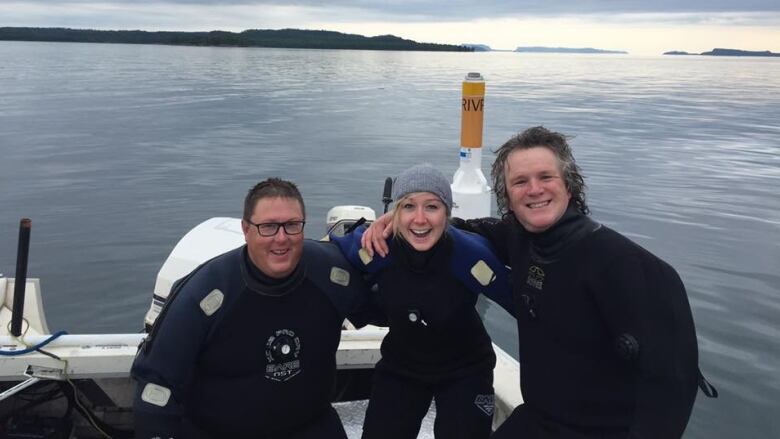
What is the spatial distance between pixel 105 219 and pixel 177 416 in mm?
7999

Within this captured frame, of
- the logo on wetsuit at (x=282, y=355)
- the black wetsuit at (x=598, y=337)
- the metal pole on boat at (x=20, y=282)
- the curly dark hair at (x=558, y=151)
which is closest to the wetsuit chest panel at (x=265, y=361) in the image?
the logo on wetsuit at (x=282, y=355)

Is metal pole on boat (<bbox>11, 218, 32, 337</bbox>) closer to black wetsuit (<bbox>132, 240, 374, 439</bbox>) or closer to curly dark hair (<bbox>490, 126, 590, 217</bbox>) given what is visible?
black wetsuit (<bbox>132, 240, 374, 439</bbox>)

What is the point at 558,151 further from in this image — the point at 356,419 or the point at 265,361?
the point at 356,419

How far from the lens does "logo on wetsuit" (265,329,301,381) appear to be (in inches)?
101

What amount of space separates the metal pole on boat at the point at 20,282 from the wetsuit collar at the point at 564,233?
2.55m

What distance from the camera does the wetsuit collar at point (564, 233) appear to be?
2.24 meters

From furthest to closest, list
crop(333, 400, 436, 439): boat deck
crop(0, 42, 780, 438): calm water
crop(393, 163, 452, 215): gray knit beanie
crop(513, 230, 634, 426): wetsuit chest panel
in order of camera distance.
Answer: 1. crop(0, 42, 780, 438): calm water
2. crop(333, 400, 436, 439): boat deck
3. crop(393, 163, 452, 215): gray knit beanie
4. crop(513, 230, 634, 426): wetsuit chest panel

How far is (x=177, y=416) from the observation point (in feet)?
7.89

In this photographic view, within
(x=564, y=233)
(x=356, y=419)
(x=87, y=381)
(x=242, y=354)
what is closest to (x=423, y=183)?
(x=564, y=233)

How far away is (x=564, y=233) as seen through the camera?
7.42 ft

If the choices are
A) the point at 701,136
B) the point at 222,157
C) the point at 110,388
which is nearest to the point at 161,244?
the point at 110,388

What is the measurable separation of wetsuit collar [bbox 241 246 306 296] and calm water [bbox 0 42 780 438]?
327 cm

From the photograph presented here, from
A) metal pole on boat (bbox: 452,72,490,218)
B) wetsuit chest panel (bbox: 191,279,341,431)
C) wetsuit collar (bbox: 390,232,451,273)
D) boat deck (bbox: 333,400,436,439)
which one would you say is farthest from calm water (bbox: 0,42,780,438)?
wetsuit chest panel (bbox: 191,279,341,431)

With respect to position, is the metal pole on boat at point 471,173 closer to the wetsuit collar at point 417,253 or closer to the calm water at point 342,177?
the calm water at point 342,177
